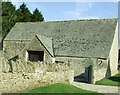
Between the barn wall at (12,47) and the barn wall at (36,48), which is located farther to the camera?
the barn wall at (12,47)

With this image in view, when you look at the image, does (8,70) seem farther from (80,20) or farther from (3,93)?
(80,20)

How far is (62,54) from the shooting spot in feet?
100

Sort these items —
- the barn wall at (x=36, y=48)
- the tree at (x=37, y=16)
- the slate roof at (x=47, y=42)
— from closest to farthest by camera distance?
the barn wall at (x=36, y=48) → the slate roof at (x=47, y=42) → the tree at (x=37, y=16)

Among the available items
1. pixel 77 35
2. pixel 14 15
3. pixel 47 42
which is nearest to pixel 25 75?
pixel 47 42

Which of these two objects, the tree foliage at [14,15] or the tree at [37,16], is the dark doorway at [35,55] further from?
the tree at [37,16]

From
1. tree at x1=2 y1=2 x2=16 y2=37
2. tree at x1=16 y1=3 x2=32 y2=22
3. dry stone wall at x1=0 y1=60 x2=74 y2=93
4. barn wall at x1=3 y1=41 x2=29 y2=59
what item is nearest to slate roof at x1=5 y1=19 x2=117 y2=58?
barn wall at x1=3 y1=41 x2=29 y2=59

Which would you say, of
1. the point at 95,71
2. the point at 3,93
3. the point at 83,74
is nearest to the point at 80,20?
the point at 83,74

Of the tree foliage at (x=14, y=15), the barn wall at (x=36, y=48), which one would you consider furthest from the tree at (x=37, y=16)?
the barn wall at (x=36, y=48)

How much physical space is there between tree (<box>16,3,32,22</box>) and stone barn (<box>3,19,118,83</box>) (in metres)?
18.3

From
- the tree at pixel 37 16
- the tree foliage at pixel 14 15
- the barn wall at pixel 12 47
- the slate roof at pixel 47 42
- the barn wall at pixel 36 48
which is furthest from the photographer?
the tree at pixel 37 16

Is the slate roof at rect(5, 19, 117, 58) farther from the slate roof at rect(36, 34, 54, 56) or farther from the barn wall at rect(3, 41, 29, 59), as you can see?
the barn wall at rect(3, 41, 29, 59)

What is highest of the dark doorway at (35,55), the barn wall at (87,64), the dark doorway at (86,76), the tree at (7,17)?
the tree at (7,17)

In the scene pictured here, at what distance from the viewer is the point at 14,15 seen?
173 ft

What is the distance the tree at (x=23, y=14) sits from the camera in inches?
2152
